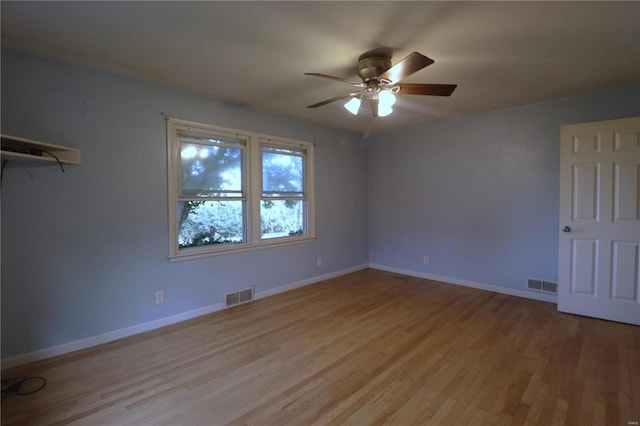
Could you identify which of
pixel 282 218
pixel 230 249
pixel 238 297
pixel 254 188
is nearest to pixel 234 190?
pixel 254 188

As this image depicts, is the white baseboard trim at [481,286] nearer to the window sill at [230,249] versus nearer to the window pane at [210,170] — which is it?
the window sill at [230,249]

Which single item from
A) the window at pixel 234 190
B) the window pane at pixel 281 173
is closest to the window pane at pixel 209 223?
the window at pixel 234 190

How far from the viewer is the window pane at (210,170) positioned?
10.4 feet

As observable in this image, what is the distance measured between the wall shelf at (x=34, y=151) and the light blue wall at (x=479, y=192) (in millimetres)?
4173

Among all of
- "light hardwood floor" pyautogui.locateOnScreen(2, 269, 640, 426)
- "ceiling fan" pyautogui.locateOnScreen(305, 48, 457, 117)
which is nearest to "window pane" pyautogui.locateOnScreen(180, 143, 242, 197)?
"light hardwood floor" pyautogui.locateOnScreen(2, 269, 640, 426)

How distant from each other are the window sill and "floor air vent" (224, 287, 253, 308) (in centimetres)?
49

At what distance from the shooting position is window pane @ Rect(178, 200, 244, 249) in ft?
10.4

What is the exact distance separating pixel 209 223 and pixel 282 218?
107 centimetres

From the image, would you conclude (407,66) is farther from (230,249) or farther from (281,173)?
(230,249)

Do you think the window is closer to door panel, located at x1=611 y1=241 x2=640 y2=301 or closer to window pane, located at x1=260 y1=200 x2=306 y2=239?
window pane, located at x1=260 y1=200 x2=306 y2=239

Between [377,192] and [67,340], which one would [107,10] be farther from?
[377,192]

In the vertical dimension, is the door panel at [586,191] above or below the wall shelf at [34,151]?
below

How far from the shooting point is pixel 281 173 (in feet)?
13.4

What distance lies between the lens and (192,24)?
193 centimetres
